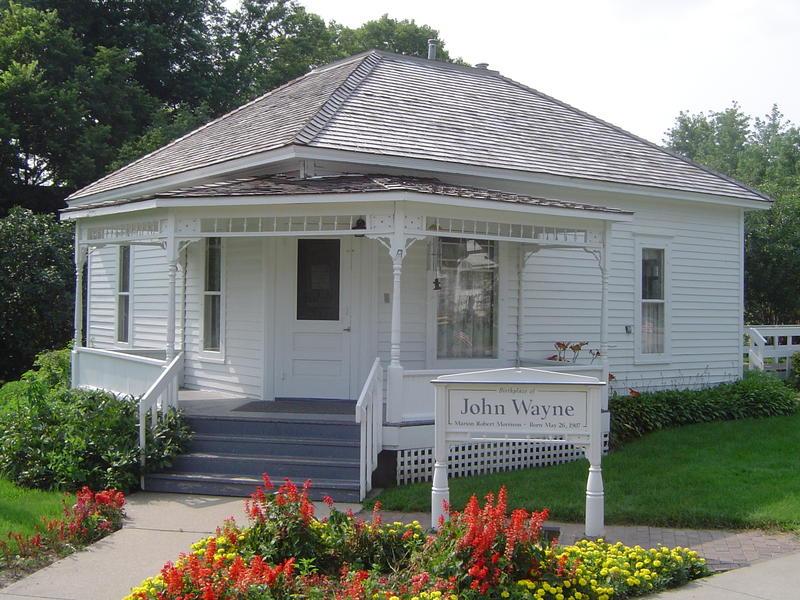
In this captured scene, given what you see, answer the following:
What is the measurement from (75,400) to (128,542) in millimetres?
3659

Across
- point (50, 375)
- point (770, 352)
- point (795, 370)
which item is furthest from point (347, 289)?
point (795, 370)

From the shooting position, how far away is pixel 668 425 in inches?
540

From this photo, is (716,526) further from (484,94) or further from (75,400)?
(484,94)

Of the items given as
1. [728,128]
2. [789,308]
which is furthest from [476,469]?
[728,128]

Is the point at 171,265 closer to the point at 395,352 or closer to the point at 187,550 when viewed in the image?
the point at 395,352

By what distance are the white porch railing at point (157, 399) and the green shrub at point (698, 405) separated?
6188mm

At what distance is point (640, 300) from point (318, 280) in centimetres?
595

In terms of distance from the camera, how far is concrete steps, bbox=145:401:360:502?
373 inches

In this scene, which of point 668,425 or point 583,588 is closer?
point 583,588

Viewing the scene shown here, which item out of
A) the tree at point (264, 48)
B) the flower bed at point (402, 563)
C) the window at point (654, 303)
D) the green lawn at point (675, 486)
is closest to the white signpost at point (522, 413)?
the flower bed at point (402, 563)

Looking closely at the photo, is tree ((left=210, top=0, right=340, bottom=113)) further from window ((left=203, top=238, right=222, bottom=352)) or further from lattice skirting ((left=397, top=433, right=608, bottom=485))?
lattice skirting ((left=397, top=433, right=608, bottom=485))

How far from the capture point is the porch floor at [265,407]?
1043 centimetres

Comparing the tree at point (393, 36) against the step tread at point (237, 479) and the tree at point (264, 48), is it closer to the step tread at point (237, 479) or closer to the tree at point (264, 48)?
the tree at point (264, 48)

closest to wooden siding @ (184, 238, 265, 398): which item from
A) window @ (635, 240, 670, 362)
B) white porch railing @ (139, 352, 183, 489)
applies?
white porch railing @ (139, 352, 183, 489)
